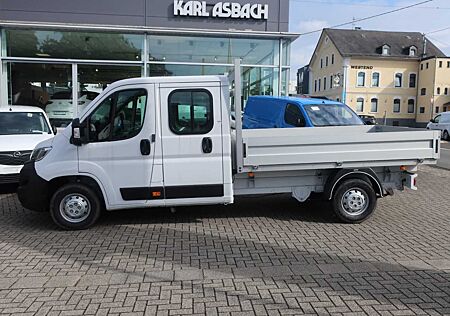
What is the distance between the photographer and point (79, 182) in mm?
6059

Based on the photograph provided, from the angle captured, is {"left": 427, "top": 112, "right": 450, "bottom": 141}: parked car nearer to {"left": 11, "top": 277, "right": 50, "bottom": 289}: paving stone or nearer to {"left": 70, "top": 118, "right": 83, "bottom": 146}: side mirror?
{"left": 70, "top": 118, "right": 83, "bottom": 146}: side mirror

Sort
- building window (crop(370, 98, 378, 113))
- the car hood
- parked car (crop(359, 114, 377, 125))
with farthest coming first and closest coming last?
building window (crop(370, 98, 378, 113)) → parked car (crop(359, 114, 377, 125)) → the car hood

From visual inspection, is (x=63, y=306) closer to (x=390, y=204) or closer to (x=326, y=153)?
(x=326, y=153)

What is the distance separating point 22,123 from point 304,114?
678cm

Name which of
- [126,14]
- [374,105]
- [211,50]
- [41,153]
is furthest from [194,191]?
[374,105]

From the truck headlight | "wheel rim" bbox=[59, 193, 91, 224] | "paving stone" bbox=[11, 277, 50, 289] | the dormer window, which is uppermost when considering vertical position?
the dormer window

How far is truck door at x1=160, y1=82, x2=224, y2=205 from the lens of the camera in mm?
5961

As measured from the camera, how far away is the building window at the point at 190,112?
5.97 m

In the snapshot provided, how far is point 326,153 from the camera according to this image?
20.4 feet

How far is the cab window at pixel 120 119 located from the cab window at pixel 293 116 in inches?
198

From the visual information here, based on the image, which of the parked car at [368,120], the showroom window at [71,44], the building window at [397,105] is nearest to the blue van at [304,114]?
the parked car at [368,120]

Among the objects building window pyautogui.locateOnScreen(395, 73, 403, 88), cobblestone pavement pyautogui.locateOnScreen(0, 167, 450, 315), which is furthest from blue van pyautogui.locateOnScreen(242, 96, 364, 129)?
building window pyautogui.locateOnScreen(395, 73, 403, 88)

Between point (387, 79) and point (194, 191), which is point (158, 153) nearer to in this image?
point (194, 191)

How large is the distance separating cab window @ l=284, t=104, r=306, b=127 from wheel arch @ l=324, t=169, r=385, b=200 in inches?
139
